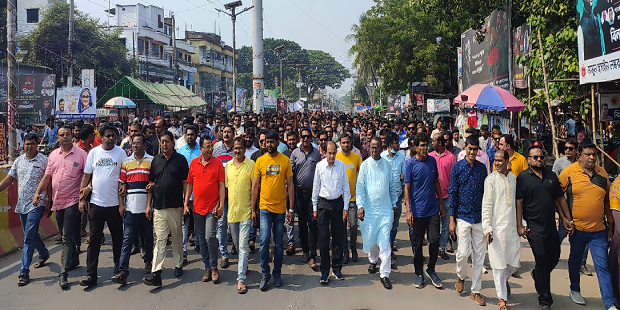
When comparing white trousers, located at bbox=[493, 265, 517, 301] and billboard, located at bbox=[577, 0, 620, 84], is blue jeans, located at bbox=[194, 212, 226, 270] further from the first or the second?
billboard, located at bbox=[577, 0, 620, 84]

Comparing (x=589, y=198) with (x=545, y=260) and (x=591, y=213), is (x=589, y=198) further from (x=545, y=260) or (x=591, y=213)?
(x=545, y=260)

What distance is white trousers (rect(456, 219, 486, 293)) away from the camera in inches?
203

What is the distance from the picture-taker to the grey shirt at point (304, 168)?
264 inches

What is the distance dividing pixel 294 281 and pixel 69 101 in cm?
1412

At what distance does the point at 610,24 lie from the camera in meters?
6.96

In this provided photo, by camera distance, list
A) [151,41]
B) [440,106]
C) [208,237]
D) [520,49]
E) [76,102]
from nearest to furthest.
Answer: [208,237] → [520,49] → [76,102] → [440,106] → [151,41]

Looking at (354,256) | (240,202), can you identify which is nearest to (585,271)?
(354,256)

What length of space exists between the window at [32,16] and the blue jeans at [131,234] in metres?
40.6

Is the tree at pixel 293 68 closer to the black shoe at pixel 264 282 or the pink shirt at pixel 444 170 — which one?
the pink shirt at pixel 444 170

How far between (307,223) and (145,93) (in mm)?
19450

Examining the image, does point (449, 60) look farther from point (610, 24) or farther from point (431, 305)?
point (431, 305)

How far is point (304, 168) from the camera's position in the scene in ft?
22.2

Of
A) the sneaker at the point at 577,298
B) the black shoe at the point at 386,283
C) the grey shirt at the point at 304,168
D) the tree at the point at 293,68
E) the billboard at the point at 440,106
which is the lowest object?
the sneaker at the point at 577,298

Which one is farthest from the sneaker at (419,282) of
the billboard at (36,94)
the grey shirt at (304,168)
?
the billboard at (36,94)
